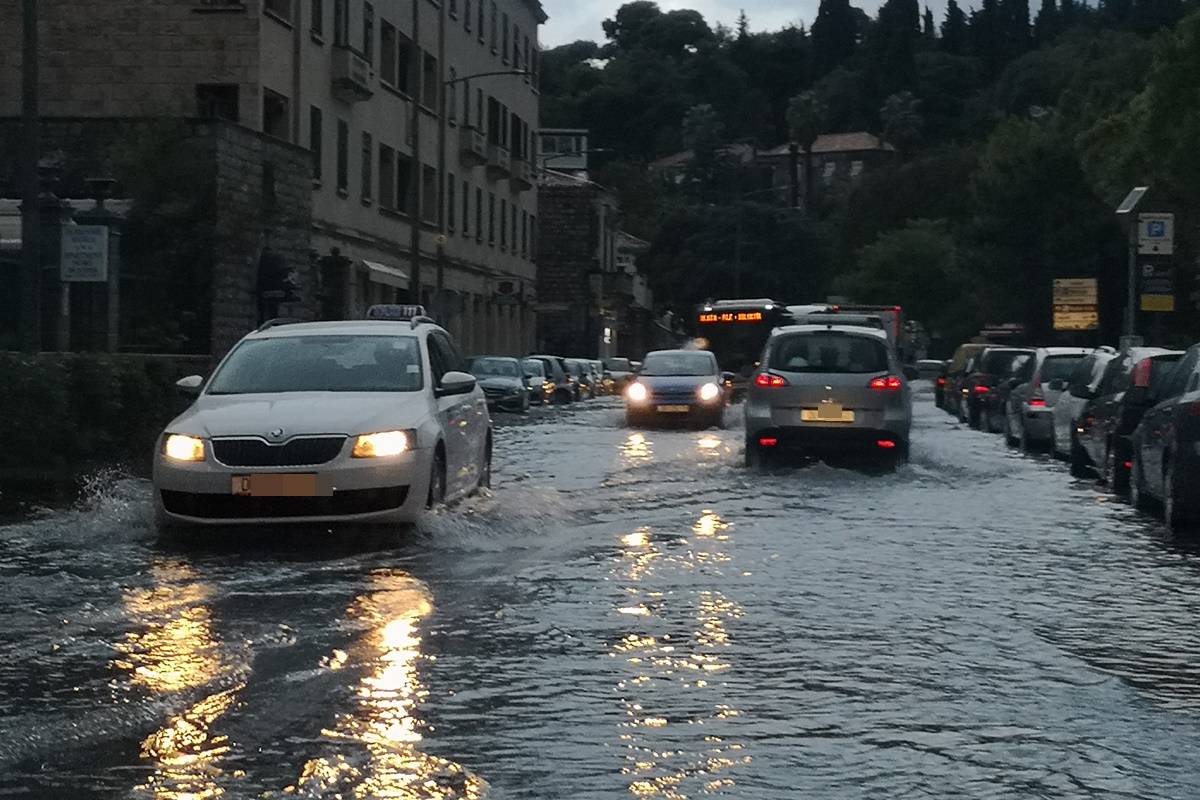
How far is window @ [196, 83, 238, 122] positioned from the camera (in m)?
43.6

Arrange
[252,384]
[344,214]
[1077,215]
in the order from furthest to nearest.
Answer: [1077,215] < [344,214] < [252,384]

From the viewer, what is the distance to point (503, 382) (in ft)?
164

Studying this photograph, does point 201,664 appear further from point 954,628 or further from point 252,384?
point 252,384

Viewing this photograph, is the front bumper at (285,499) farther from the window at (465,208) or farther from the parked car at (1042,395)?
the window at (465,208)

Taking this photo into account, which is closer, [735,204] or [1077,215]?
[1077,215]

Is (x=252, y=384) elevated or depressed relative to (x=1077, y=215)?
depressed

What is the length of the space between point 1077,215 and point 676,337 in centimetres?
5083

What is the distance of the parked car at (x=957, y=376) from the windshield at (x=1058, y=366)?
1303 cm

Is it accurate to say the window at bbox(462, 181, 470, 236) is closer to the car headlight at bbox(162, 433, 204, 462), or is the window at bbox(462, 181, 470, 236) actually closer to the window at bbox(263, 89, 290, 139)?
the window at bbox(263, 89, 290, 139)

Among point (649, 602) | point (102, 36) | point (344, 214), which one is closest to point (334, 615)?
point (649, 602)

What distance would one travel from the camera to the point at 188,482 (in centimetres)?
1408

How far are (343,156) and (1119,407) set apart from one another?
109ft

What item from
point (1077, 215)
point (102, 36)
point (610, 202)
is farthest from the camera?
point (610, 202)

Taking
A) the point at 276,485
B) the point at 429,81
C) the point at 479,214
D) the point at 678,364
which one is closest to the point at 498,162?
the point at 479,214
